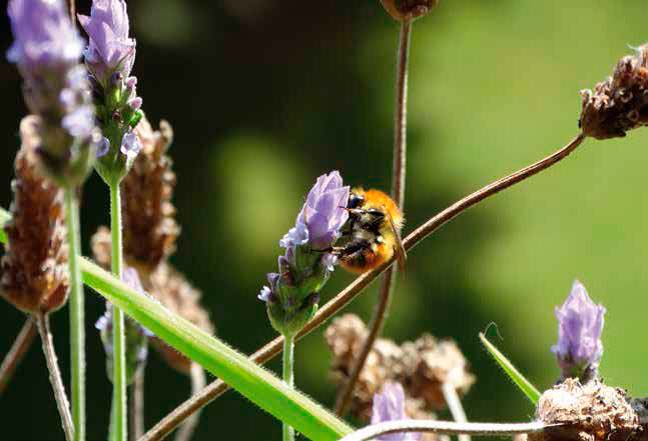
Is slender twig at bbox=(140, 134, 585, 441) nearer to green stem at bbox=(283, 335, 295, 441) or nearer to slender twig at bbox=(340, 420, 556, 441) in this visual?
green stem at bbox=(283, 335, 295, 441)

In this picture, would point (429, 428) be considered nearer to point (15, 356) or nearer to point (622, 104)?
point (622, 104)

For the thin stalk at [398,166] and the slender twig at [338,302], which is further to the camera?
the thin stalk at [398,166]

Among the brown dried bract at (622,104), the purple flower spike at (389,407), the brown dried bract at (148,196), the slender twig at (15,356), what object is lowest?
the purple flower spike at (389,407)

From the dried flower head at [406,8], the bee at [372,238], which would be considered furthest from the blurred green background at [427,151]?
the dried flower head at [406,8]

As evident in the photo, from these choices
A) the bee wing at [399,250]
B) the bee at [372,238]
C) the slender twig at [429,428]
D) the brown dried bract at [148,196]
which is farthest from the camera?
the brown dried bract at [148,196]

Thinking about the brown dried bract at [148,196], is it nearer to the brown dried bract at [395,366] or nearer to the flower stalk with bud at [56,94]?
the brown dried bract at [395,366]

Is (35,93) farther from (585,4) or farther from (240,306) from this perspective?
(585,4)

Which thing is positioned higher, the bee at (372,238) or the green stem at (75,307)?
the bee at (372,238)

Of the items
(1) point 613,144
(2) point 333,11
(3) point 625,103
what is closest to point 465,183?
(1) point 613,144
